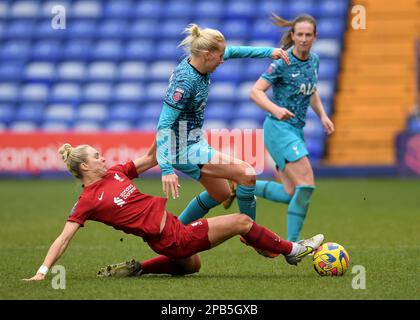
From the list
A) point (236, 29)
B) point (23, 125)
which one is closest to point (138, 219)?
point (23, 125)

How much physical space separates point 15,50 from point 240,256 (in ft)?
48.9

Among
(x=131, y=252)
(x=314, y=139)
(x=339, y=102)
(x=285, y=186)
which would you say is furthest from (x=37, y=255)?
(x=339, y=102)

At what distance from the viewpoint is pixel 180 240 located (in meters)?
5.95

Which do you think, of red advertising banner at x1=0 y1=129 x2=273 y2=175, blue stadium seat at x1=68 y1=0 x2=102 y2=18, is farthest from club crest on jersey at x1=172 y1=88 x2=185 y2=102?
blue stadium seat at x1=68 y1=0 x2=102 y2=18

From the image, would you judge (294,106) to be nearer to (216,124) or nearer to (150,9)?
(216,124)

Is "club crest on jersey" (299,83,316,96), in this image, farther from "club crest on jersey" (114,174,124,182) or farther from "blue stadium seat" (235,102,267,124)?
"blue stadium seat" (235,102,267,124)

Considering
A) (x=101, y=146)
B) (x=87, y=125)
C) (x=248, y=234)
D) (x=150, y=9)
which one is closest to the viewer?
(x=248, y=234)

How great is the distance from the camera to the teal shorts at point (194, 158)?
650 centimetres

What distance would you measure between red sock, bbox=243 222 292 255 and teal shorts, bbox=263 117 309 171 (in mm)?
1728

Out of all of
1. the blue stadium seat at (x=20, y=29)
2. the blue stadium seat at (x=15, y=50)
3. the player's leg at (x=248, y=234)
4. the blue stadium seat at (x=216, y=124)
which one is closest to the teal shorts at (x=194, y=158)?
the player's leg at (x=248, y=234)

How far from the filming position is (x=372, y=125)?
18.1 meters

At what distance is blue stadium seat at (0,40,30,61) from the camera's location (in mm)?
21016

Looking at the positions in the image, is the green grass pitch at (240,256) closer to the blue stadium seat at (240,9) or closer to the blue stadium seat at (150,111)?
the blue stadium seat at (150,111)
